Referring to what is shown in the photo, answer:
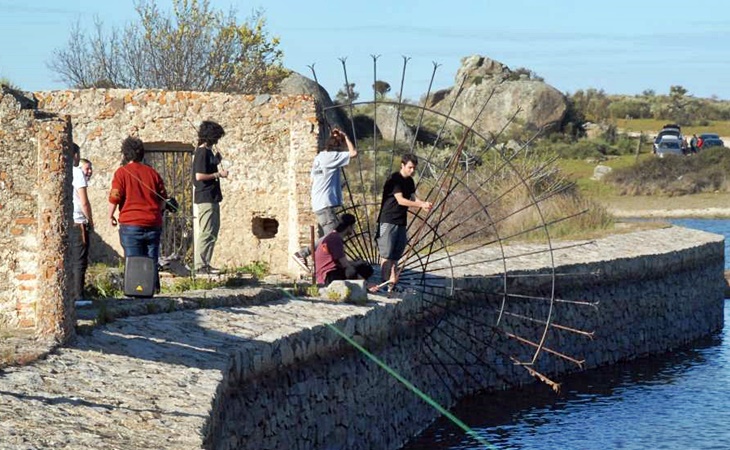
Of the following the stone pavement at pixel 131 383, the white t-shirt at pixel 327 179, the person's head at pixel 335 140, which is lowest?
the stone pavement at pixel 131 383

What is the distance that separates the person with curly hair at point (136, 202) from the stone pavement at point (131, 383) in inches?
29.0

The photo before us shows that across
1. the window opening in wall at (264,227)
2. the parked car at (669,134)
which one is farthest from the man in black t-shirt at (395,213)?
the parked car at (669,134)

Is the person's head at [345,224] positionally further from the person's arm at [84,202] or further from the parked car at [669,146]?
the parked car at [669,146]

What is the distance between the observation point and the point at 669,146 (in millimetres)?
→ 58906

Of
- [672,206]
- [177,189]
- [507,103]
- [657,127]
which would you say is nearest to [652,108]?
[657,127]

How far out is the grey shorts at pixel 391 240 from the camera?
46.8 feet

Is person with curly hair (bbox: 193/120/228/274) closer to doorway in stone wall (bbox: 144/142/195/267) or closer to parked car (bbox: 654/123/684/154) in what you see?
doorway in stone wall (bbox: 144/142/195/267)

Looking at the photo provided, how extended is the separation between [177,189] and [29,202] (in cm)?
819

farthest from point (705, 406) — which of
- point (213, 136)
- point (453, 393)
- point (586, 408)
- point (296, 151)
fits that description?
point (213, 136)

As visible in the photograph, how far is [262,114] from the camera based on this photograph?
16594mm

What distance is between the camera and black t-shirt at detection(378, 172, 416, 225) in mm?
14086

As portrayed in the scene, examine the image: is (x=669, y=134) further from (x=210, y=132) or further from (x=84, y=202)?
(x=84, y=202)

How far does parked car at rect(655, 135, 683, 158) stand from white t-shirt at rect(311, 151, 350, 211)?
44.1 metres

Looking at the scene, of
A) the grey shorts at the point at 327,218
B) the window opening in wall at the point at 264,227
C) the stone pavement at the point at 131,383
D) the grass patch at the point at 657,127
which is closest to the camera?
the stone pavement at the point at 131,383
